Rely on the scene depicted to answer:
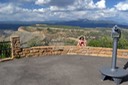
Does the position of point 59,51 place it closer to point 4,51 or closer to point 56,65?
point 56,65

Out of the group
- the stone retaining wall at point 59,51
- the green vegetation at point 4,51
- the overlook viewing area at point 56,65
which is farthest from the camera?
the green vegetation at point 4,51

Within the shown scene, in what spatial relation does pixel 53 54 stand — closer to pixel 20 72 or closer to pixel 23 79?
pixel 20 72

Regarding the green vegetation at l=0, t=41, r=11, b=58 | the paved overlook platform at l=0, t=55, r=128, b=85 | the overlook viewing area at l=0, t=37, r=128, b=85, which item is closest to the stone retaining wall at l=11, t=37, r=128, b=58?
the overlook viewing area at l=0, t=37, r=128, b=85

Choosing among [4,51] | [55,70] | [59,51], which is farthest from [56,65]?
[4,51]

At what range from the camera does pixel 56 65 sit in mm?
10711

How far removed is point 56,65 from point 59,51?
2160mm

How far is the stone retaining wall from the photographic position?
11.9 m

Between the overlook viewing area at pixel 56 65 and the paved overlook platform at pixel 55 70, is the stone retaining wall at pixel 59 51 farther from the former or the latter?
the paved overlook platform at pixel 55 70

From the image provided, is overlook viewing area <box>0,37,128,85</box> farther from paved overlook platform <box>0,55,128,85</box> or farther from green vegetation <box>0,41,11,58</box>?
green vegetation <box>0,41,11,58</box>

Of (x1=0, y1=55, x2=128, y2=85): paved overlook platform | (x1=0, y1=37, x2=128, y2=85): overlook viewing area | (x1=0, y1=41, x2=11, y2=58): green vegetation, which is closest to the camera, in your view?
(x1=0, y1=55, x2=128, y2=85): paved overlook platform

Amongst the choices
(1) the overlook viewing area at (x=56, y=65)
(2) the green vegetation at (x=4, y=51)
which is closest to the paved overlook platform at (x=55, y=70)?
(1) the overlook viewing area at (x=56, y=65)

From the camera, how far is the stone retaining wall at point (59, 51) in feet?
39.0

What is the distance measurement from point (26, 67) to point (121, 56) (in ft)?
16.8

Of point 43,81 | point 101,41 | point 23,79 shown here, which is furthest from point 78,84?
point 101,41
